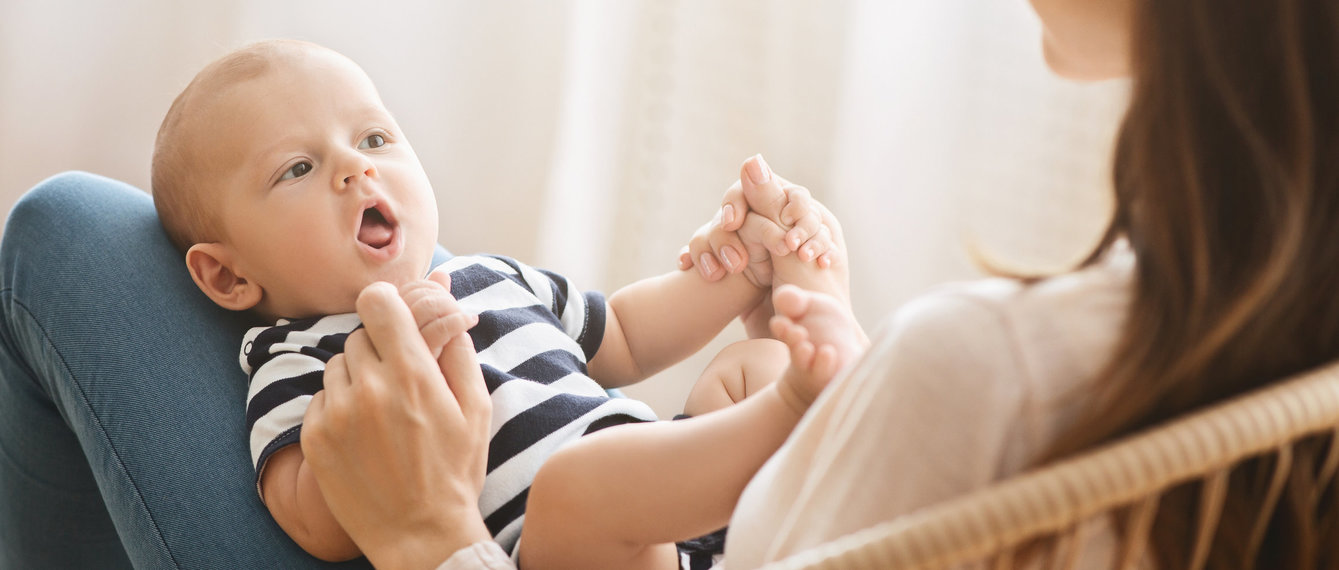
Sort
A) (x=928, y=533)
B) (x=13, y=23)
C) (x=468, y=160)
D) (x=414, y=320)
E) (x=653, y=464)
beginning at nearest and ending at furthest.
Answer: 1. (x=928, y=533)
2. (x=653, y=464)
3. (x=414, y=320)
4. (x=13, y=23)
5. (x=468, y=160)

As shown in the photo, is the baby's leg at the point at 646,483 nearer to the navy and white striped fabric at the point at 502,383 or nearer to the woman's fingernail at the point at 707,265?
the navy and white striped fabric at the point at 502,383

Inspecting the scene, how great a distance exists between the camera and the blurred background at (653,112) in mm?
1717

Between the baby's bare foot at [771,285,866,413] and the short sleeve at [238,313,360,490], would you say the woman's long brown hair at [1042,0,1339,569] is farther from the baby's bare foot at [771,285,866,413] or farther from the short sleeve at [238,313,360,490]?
the short sleeve at [238,313,360,490]

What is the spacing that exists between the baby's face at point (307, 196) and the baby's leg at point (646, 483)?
13.7 inches

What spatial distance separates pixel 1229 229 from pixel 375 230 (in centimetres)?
75

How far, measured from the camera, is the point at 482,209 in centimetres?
202

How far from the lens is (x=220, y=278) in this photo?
1.00 meters

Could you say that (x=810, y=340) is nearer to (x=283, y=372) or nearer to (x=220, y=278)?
(x=283, y=372)

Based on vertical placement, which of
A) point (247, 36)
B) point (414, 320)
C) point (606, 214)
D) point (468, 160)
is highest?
point (247, 36)

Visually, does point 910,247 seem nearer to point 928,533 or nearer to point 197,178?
point 197,178

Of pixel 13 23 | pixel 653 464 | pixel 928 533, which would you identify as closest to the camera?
pixel 928 533

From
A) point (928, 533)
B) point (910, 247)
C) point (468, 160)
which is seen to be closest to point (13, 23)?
point (468, 160)

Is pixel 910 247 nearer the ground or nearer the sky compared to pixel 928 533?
nearer the ground

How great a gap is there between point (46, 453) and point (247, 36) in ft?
3.28
